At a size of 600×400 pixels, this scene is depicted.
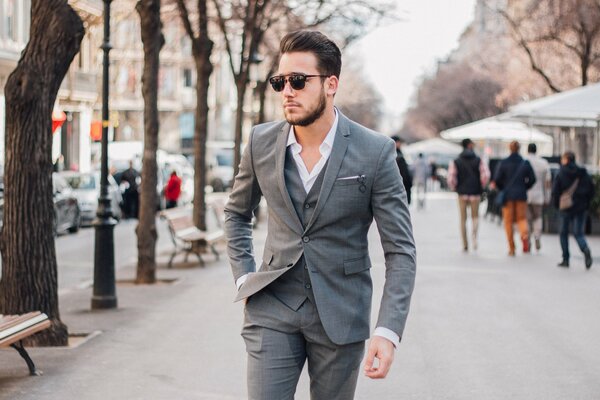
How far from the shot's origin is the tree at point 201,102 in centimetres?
2312

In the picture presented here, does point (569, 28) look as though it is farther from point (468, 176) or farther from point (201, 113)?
point (201, 113)

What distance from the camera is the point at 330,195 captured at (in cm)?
477

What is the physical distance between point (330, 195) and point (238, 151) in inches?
1054

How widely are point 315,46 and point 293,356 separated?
3.65 feet

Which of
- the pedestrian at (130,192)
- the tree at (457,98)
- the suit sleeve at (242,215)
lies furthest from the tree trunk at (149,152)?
the tree at (457,98)

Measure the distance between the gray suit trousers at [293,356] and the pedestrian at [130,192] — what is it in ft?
108

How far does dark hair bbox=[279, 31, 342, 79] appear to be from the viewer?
476cm

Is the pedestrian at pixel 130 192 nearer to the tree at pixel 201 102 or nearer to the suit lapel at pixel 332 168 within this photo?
the tree at pixel 201 102

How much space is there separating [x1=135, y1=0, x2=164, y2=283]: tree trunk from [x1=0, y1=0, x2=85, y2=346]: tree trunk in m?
5.75

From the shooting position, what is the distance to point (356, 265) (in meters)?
4.83

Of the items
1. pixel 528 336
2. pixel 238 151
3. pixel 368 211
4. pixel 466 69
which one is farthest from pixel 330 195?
pixel 466 69

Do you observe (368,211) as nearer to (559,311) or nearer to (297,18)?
(559,311)

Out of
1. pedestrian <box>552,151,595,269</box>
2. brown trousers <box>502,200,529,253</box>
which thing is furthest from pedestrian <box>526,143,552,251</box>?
pedestrian <box>552,151,595,269</box>

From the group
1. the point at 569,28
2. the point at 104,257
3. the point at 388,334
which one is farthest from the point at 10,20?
the point at 388,334
